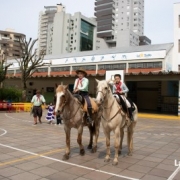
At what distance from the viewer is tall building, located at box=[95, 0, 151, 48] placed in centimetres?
10862

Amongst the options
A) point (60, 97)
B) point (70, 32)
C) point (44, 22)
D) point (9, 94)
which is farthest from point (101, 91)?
point (44, 22)

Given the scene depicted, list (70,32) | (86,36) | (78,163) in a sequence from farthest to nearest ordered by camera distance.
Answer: (86,36) → (70,32) → (78,163)

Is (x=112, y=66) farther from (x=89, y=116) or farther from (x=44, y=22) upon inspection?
(x=44, y=22)

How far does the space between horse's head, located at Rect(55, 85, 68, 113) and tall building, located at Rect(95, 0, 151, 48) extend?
103 metres

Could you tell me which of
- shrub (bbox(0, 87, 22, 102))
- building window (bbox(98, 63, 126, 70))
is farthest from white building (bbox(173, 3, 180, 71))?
shrub (bbox(0, 87, 22, 102))

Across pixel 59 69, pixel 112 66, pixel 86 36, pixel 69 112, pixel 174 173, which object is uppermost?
pixel 86 36

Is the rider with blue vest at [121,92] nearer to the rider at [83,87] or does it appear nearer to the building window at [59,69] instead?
the rider at [83,87]

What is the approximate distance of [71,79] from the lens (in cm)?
2823

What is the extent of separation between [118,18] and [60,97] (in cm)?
11315

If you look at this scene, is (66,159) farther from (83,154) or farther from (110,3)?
(110,3)

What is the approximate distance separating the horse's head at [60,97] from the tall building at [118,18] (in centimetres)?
10312

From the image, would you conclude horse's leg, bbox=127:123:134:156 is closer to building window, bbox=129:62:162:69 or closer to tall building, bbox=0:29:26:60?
building window, bbox=129:62:162:69

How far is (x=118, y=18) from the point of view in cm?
11162

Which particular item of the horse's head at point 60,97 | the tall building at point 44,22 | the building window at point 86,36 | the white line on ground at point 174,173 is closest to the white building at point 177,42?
the white line on ground at point 174,173
